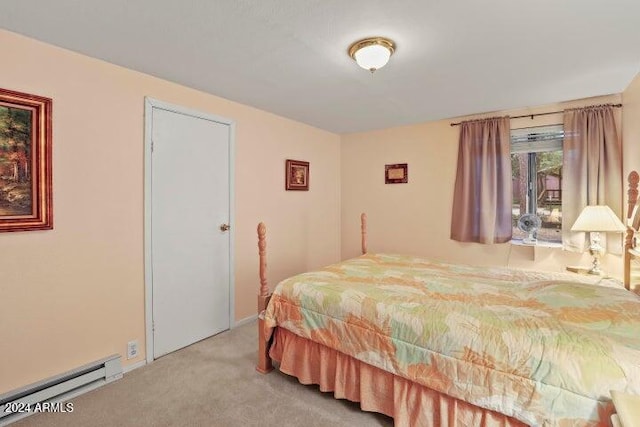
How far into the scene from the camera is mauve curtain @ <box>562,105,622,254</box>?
9.08ft

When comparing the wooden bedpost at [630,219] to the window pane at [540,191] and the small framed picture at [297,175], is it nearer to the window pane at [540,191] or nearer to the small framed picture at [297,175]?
the window pane at [540,191]

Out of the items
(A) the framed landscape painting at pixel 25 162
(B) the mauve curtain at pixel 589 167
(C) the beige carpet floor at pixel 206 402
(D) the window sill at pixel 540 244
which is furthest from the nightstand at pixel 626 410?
(A) the framed landscape painting at pixel 25 162

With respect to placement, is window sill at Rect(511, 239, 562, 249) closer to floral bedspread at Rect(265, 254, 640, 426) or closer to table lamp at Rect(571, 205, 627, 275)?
table lamp at Rect(571, 205, 627, 275)

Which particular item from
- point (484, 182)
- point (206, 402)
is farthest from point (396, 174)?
point (206, 402)

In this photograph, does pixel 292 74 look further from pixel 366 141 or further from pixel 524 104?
pixel 524 104

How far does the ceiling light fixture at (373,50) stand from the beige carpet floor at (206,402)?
7.35 ft

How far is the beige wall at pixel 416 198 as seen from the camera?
10.8 ft

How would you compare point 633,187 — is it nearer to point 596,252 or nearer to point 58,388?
point 596,252

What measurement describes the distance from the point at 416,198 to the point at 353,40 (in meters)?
2.51

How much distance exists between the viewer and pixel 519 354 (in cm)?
135

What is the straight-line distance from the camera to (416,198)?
3.98m

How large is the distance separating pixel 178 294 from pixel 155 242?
522mm

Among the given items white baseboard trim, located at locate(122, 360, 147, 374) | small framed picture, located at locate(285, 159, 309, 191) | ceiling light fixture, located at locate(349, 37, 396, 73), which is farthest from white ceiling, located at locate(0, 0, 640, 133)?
white baseboard trim, located at locate(122, 360, 147, 374)

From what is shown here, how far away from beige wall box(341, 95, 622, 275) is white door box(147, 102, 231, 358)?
2.09 m
